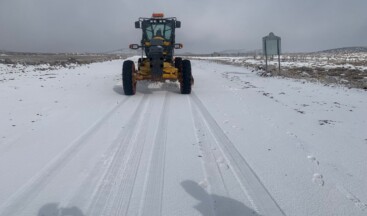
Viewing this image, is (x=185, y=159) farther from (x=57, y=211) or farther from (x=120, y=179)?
(x=57, y=211)

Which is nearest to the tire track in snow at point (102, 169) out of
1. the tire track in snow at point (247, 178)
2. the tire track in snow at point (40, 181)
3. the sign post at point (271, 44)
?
the tire track in snow at point (40, 181)

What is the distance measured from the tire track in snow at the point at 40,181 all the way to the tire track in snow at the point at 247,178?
7.77ft

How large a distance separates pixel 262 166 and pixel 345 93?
7.83 m

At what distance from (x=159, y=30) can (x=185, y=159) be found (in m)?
9.15

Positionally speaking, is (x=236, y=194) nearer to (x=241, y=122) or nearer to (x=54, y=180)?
(x=54, y=180)

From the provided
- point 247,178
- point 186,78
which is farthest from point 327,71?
point 247,178

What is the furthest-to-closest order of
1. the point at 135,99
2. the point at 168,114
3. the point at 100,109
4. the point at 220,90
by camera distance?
the point at 220,90 → the point at 135,99 → the point at 100,109 → the point at 168,114

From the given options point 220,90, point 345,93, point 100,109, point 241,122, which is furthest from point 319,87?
point 100,109

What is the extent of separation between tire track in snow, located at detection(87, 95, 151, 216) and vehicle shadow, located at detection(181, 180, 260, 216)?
0.76 m

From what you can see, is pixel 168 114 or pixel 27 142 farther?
pixel 168 114

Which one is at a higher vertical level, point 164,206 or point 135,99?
point 135,99

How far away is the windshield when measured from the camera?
1302 centimetres

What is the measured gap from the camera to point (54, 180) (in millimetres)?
4129

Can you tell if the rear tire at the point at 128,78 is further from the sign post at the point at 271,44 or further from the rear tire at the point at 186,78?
the sign post at the point at 271,44
